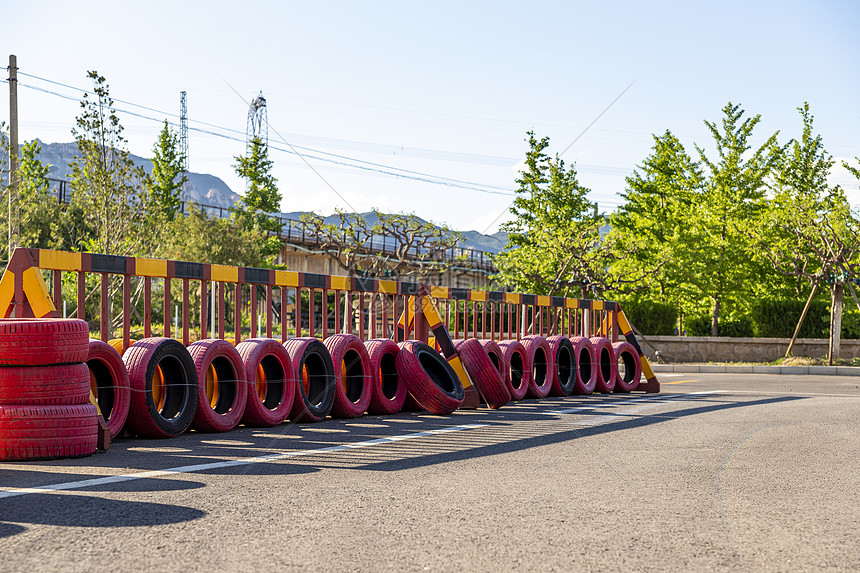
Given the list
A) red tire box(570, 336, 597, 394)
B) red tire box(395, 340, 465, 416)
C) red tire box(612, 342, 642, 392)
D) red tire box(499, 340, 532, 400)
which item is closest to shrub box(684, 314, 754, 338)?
red tire box(612, 342, 642, 392)

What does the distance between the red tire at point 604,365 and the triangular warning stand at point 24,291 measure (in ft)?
32.9

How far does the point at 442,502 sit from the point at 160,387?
4.58 m

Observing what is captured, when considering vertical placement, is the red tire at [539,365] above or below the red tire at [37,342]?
below

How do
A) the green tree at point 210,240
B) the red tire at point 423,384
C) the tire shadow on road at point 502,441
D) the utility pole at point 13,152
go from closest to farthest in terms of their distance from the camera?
the tire shadow on road at point 502,441 → the red tire at point 423,384 → the utility pole at point 13,152 → the green tree at point 210,240

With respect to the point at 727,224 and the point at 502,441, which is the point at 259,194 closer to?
the point at 727,224

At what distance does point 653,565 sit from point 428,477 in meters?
2.45

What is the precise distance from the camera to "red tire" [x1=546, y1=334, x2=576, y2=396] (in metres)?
14.6

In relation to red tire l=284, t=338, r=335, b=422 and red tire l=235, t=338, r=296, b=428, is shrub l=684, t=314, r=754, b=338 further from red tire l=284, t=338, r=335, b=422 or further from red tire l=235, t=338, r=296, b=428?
red tire l=235, t=338, r=296, b=428

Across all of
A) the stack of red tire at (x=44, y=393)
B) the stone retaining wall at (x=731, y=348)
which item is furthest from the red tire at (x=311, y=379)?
the stone retaining wall at (x=731, y=348)

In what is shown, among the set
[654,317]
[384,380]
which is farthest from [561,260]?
[384,380]

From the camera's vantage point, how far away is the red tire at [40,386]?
6914 mm

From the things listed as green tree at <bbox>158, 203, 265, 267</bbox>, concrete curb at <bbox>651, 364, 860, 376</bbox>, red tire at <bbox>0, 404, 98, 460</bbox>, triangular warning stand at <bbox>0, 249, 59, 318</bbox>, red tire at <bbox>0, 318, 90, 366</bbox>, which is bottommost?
concrete curb at <bbox>651, 364, 860, 376</bbox>

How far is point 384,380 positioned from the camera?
11.7m

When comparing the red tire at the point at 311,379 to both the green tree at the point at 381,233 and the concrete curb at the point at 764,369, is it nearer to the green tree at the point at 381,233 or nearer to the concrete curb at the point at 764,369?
the concrete curb at the point at 764,369
